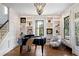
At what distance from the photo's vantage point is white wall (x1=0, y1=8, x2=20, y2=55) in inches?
129

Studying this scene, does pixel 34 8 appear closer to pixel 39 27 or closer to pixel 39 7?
pixel 39 7

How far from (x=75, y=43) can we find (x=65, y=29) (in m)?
0.44

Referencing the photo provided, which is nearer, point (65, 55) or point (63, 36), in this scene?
point (65, 55)

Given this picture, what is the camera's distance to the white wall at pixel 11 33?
3272 millimetres

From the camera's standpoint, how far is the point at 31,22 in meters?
3.42

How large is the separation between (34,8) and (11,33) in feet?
2.86

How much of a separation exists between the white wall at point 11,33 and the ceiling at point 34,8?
0.15 m

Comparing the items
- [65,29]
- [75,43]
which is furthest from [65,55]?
[65,29]

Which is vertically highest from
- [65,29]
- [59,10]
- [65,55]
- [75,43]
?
[59,10]

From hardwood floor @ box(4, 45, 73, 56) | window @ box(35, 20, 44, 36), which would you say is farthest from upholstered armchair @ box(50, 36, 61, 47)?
window @ box(35, 20, 44, 36)

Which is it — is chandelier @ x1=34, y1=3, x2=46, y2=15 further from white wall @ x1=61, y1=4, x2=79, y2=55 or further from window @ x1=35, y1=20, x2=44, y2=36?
white wall @ x1=61, y1=4, x2=79, y2=55

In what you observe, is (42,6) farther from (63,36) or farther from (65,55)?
(65,55)

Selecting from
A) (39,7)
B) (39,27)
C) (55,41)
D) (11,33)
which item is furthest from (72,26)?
(11,33)

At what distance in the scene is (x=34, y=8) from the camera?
3275 mm
